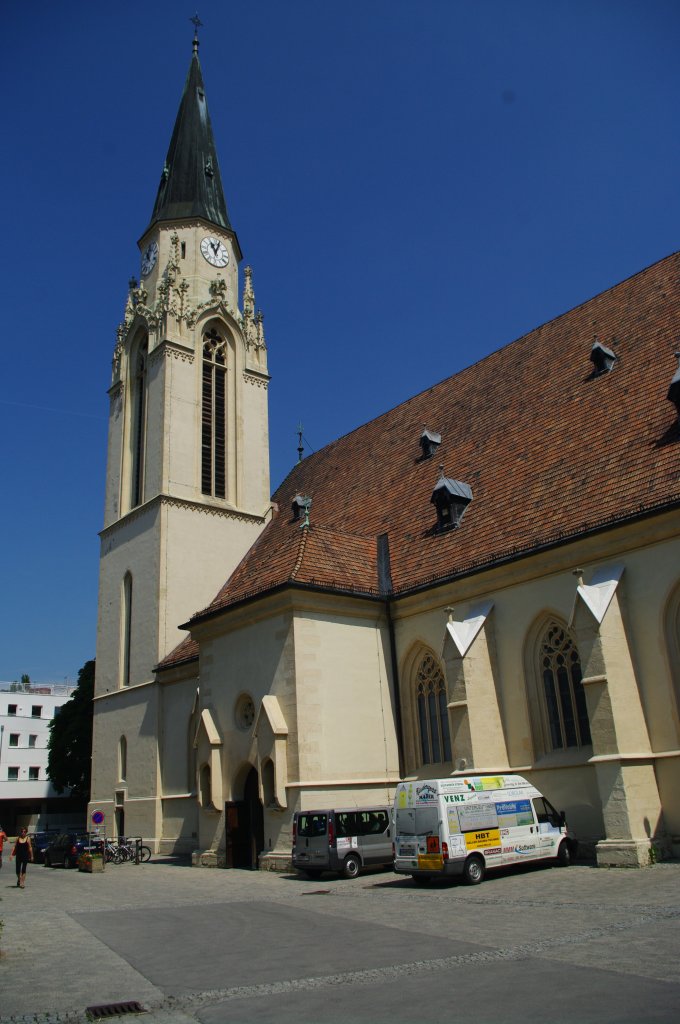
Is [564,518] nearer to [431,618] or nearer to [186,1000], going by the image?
[431,618]

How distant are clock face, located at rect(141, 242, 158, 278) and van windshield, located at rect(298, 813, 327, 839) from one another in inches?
956

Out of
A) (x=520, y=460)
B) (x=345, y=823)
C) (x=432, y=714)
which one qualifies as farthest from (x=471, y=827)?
(x=520, y=460)

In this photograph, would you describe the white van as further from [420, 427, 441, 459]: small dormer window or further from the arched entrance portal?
[420, 427, 441, 459]: small dormer window

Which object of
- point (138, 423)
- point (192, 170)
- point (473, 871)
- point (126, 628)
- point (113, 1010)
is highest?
point (192, 170)

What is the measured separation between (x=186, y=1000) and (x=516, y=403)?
18.9 m

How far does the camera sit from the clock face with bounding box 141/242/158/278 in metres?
34.6

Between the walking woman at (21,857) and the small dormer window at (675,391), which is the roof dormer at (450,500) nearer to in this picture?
the small dormer window at (675,391)

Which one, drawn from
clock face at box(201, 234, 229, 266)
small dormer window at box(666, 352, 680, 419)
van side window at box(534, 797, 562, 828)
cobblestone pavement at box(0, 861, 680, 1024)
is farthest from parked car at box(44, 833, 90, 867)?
clock face at box(201, 234, 229, 266)

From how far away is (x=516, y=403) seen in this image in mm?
23719

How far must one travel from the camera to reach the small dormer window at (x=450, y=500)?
72.2 feet

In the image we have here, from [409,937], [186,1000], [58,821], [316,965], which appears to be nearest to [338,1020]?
[186,1000]

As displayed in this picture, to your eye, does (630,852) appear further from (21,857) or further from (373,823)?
(21,857)

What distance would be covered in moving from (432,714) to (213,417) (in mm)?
16026

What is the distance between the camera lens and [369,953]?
9188 millimetres
